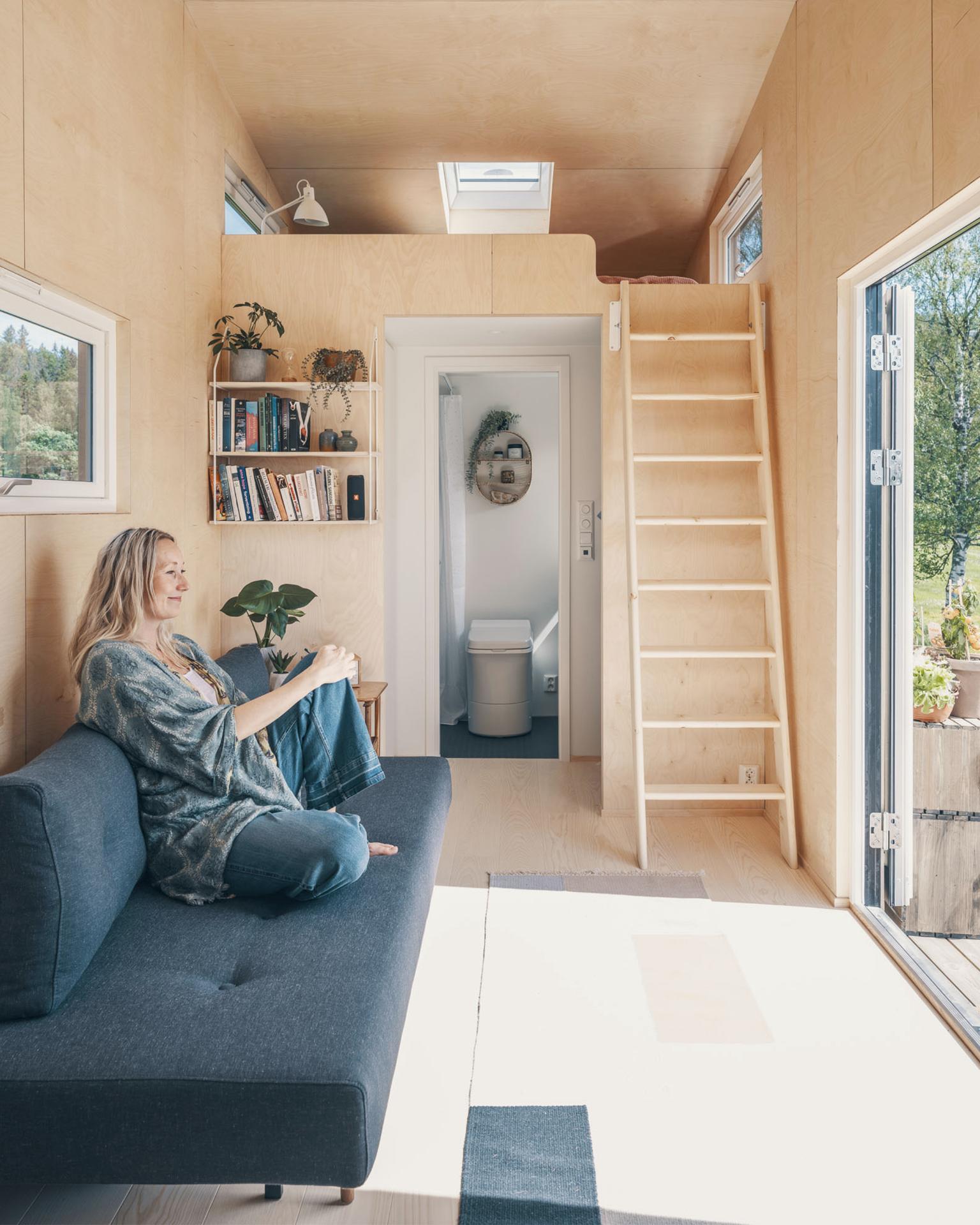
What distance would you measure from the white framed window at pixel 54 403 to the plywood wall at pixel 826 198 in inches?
89.5

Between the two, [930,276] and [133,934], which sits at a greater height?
[930,276]

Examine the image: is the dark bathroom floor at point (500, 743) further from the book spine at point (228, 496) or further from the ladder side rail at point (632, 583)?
the book spine at point (228, 496)

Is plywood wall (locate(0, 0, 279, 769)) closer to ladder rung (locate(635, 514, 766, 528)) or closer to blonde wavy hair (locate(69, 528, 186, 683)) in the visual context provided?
blonde wavy hair (locate(69, 528, 186, 683))

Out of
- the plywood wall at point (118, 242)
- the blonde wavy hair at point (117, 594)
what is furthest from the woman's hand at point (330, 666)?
the plywood wall at point (118, 242)

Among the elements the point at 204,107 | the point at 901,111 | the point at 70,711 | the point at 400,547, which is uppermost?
the point at 204,107

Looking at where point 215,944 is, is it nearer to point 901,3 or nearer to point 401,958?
point 401,958

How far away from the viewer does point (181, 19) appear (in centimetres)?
347

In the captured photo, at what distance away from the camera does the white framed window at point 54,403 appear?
7.97ft

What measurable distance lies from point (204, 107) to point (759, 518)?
108 inches

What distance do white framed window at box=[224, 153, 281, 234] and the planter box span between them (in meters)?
3.45

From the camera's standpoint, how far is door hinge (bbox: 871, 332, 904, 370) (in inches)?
113

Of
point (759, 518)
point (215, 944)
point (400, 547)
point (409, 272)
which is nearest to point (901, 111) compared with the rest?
point (759, 518)

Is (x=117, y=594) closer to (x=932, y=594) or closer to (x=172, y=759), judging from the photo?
(x=172, y=759)

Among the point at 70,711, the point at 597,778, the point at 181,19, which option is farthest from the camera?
the point at 597,778
